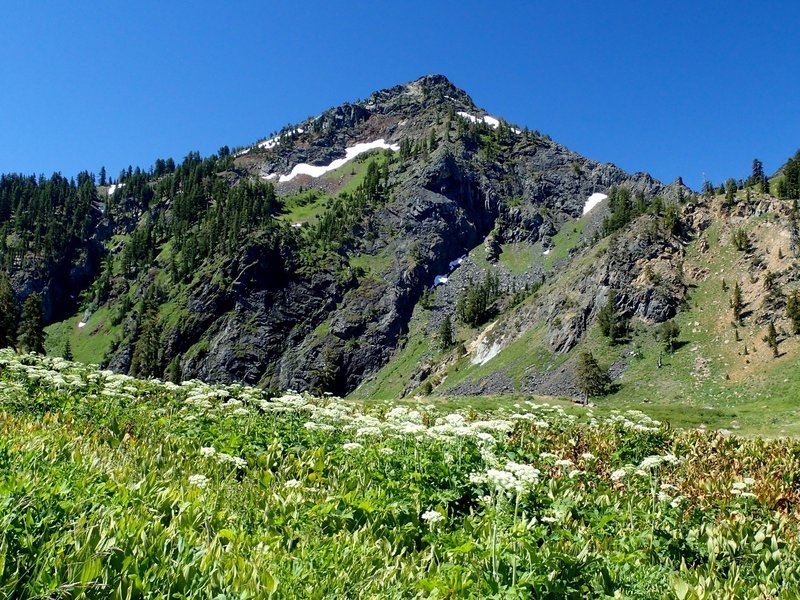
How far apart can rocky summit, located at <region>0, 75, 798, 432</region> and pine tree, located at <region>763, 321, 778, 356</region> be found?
2.27ft

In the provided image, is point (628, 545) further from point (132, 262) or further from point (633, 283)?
point (132, 262)

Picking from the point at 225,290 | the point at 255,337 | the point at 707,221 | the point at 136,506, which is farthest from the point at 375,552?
the point at 225,290

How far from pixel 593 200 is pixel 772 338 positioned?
483ft

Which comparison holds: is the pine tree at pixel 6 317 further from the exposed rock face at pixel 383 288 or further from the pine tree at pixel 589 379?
the pine tree at pixel 589 379

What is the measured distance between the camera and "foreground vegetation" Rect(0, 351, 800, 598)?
4.10 metres

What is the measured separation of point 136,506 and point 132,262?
668ft

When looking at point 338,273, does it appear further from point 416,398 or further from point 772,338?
point 416,398

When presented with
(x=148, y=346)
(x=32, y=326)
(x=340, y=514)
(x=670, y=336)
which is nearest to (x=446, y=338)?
(x=670, y=336)

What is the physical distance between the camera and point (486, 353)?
94.7m

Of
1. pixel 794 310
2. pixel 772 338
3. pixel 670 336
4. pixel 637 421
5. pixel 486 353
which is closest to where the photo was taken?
pixel 637 421

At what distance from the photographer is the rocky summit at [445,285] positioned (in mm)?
67062

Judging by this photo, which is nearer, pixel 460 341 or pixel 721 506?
pixel 721 506

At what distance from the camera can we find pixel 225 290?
142 metres

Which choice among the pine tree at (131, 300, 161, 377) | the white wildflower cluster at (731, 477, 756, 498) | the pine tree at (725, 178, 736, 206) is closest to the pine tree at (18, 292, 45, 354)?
the pine tree at (131, 300, 161, 377)
